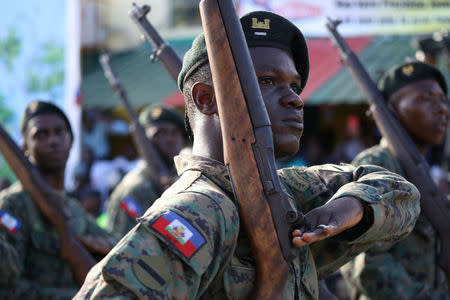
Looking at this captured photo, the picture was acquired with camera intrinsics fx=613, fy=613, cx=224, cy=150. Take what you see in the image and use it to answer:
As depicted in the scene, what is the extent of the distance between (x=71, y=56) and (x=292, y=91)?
736 cm

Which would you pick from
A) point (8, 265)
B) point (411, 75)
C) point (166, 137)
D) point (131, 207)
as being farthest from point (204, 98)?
point (166, 137)

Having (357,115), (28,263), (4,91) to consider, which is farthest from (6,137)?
(357,115)

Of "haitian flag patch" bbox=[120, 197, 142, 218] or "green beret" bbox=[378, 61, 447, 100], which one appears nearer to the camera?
"green beret" bbox=[378, 61, 447, 100]

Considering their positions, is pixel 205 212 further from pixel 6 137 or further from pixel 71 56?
pixel 71 56

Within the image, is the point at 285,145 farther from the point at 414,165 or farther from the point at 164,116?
the point at 164,116

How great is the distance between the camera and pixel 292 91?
234cm

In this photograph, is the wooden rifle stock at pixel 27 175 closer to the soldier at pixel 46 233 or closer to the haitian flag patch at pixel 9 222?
the soldier at pixel 46 233

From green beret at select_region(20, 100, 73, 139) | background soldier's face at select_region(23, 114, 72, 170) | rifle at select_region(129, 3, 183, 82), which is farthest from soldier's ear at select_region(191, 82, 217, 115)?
green beret at select_region(20, 100, 73, 139)

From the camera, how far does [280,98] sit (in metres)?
2.29

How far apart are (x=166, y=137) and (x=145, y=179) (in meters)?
0.59

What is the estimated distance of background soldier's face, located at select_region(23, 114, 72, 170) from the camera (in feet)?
15.5

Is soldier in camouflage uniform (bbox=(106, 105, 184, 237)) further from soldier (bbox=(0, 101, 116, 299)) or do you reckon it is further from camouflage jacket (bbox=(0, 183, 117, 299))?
camouflage jacket (bbox=(0, 183, 117, 299))

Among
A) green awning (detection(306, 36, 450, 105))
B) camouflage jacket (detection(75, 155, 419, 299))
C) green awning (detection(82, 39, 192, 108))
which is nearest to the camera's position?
camouflage jacket (detection(75, 155, 419, 299))

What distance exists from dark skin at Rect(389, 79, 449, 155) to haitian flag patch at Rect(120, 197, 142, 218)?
302 cm
